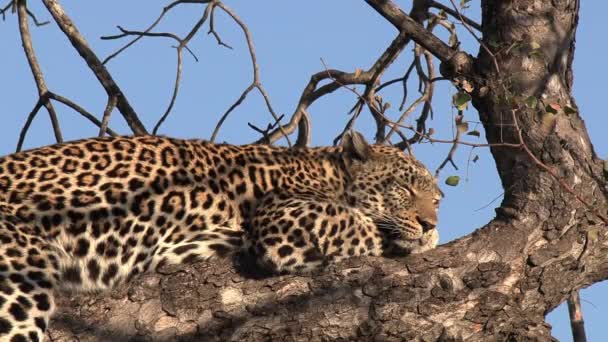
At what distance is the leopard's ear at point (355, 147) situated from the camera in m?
9.18

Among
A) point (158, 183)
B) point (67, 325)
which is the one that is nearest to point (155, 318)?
point (67, 325)

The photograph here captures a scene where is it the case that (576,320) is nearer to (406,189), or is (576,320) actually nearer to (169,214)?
(406,189)

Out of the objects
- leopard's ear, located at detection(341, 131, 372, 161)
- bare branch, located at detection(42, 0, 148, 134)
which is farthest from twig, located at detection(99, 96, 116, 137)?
leopard's ear, located at detection(341, 131, 372, 161)

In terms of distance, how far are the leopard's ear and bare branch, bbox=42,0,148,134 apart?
164 cm

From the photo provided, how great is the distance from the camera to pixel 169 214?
8.36 meters

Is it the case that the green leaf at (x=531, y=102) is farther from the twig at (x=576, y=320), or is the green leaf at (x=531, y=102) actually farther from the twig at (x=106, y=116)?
the twig at (x=106, y=116)

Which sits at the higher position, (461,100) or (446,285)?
(461,100)

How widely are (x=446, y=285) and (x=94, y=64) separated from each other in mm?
3863

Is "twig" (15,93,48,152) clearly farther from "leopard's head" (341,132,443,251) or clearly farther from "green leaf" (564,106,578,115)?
"green leaf" (564,106,578,115)

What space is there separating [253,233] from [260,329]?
96cm

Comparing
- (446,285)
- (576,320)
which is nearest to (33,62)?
(446,285)

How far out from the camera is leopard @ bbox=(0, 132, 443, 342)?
7812mm

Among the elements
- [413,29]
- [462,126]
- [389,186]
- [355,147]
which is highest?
[413,29]

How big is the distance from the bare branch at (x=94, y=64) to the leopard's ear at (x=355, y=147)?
164 centimetres
